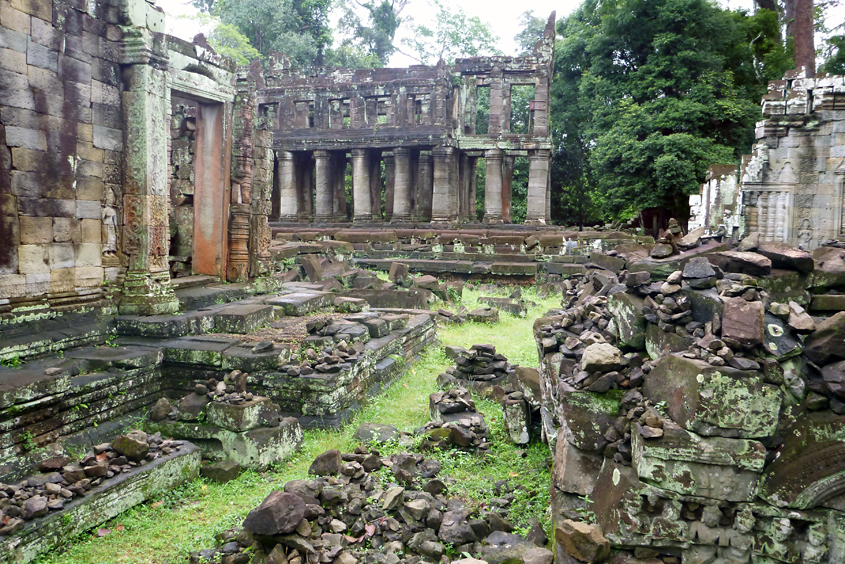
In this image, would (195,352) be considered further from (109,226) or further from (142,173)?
(142,173)

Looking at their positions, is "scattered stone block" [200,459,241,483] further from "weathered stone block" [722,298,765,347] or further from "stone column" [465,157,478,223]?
"stone column" [465,157,478,223]

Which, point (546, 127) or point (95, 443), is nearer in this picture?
point (95, 443)

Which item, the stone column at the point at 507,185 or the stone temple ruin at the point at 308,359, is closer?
the stone temple ruin at the point at 308,359

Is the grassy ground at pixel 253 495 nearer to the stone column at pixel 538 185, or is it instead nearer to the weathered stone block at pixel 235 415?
the weathered stone block at pixel 235 415

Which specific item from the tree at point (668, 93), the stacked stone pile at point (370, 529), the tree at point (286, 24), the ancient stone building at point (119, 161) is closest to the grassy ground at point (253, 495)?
the stacked stone pile at point (370, 529)

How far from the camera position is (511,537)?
3.55 meters

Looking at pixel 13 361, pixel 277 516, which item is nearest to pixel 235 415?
pixel 277 516

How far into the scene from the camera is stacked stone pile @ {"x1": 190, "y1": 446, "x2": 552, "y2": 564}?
3.36m

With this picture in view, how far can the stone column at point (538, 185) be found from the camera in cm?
2491

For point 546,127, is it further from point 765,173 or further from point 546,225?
point 765,173

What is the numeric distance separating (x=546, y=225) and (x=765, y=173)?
11.2 m

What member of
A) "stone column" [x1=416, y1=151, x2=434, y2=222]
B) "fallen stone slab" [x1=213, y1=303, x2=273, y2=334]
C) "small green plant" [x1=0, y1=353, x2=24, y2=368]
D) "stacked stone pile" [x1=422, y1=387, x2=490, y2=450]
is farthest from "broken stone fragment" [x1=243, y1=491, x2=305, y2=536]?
"stone column" [x1=416, y1=151, x2=434, y2=222]

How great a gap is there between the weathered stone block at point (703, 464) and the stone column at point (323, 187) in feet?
82.6

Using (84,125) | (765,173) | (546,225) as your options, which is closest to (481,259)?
(546,225)
